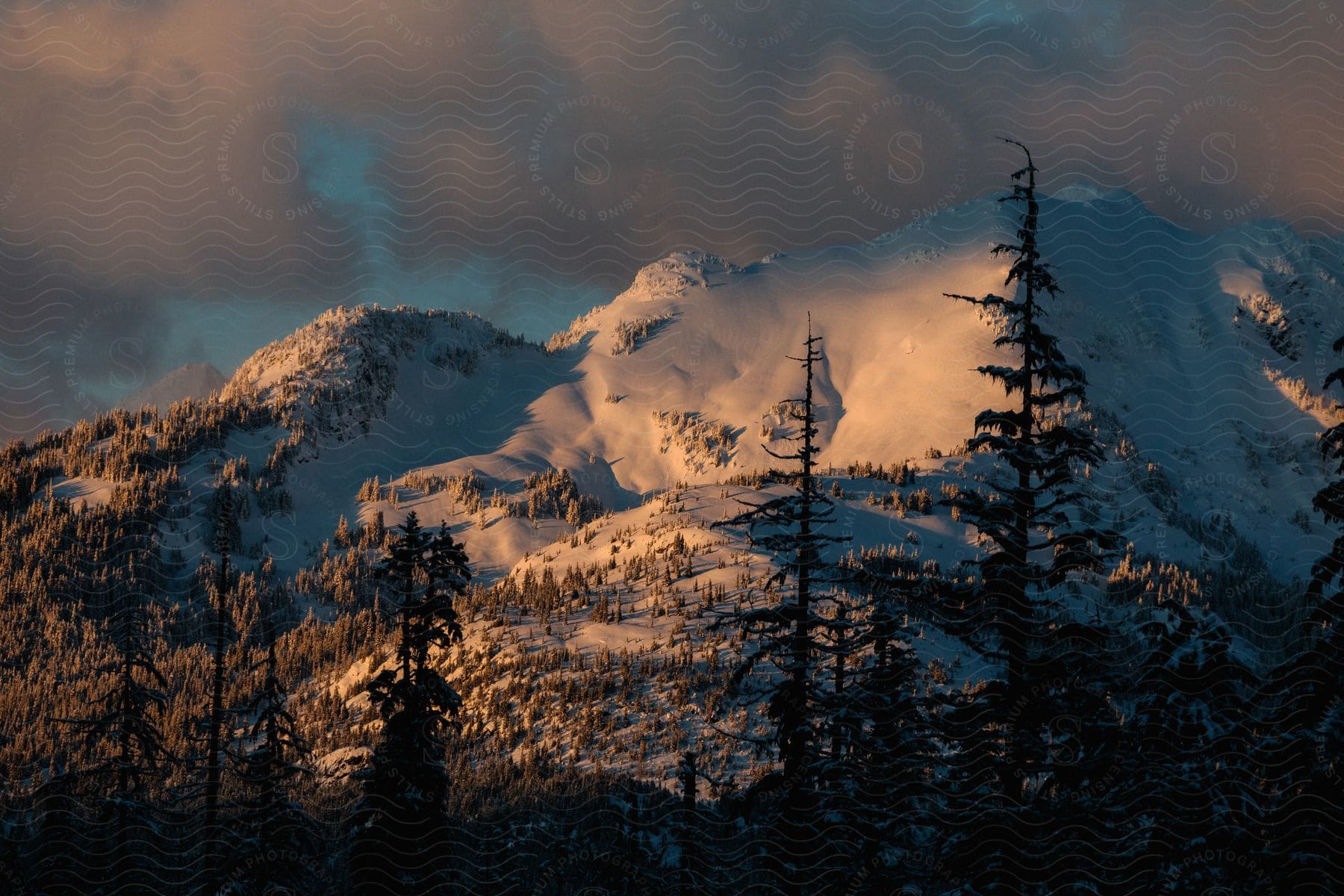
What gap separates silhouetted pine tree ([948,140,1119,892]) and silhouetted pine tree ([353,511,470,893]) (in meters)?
20.3

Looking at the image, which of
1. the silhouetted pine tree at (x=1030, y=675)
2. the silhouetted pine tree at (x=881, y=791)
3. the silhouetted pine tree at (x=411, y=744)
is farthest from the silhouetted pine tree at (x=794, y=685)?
the silhouetted pine tree at (x=411, y=744)

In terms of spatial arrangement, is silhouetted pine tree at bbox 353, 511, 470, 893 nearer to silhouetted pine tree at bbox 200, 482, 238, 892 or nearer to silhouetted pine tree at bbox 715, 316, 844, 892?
silhouetted pine tree at bbox 200, 482, 238, 892

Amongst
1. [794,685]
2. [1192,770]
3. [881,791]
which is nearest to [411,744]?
[794,685]

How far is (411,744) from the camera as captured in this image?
38812 millimetres

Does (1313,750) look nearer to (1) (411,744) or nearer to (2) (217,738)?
(1) (411,744)

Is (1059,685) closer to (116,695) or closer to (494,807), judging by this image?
(116,695)

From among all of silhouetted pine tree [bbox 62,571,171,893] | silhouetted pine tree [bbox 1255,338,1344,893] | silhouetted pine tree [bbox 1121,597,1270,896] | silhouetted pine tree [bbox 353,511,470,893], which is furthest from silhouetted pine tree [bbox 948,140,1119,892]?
silhouetted pine tree [bbox 62,571,171,893]

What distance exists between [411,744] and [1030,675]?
77.7 feet

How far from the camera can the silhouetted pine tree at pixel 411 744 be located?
3888 centimetres

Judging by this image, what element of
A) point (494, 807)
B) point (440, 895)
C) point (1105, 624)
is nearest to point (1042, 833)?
point (1105, 624)

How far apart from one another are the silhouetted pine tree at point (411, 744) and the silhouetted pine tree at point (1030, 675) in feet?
66.8

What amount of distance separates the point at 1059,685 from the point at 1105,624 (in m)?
1.83

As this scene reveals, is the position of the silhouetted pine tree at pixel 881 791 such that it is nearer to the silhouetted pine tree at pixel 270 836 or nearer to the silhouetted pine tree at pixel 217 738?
the silhouetted pine tree at pixel 270 836

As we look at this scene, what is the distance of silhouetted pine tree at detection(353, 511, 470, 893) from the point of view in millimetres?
38875
